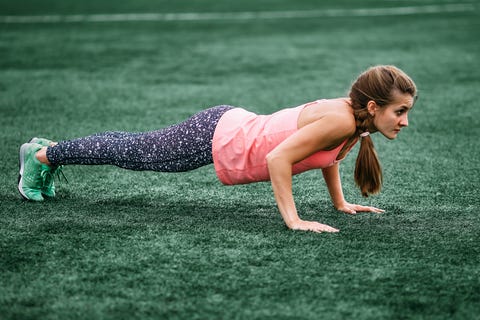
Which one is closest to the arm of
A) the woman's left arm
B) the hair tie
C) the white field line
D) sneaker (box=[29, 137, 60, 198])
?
the hair tie

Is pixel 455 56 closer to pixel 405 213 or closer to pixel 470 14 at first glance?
pixel 470 14

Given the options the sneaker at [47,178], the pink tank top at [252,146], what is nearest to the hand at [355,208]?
the pink tank top at [252,146]

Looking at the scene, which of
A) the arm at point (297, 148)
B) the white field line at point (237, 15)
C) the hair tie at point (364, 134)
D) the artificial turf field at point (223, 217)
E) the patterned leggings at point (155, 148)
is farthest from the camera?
the white field line at point (237, 15)

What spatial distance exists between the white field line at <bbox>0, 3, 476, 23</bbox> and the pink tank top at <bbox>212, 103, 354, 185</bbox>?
25.6 ft

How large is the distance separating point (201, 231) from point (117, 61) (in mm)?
4992

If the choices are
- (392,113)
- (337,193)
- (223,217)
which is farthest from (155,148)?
(392,113)

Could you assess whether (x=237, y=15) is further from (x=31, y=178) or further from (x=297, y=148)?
(x=297, y=148)

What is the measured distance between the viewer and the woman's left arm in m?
3.46

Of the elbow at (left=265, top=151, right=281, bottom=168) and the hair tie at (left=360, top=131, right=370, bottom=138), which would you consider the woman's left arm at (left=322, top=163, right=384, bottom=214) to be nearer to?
the hair tie at (left=360, top=131, right=370, bottom=138)

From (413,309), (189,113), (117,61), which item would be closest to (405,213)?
(413,309)

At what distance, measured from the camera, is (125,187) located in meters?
3.92

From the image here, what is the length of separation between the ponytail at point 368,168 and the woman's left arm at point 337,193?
0.14m

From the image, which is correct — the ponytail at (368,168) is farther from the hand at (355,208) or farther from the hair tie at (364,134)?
the hand at (355,208)

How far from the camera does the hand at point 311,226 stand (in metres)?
3.12
